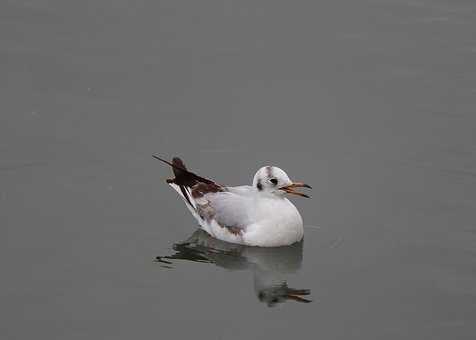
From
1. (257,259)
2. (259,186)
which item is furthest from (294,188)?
(257,259)

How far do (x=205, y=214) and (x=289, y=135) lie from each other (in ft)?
7.12

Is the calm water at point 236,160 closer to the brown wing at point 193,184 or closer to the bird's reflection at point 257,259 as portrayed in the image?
the bird's reflection at point 257,259

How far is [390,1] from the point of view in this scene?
16.7 meters

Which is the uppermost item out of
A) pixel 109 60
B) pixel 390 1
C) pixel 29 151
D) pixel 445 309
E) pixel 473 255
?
pixel 390 1

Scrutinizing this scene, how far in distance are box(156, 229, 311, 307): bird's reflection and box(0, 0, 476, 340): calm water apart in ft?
0.08

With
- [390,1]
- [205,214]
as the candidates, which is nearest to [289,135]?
[205,214]

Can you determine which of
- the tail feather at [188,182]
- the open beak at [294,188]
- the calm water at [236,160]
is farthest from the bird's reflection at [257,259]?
the open beak at [294,188]

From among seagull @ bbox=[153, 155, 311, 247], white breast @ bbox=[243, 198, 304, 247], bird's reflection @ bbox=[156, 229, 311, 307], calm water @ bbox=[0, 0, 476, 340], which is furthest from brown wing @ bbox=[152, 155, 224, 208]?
white breast @ bbox=[243, 198, 304, 247]

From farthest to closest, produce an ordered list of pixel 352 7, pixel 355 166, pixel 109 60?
pixel 352 7
pixel 109 60
pixel 355 166

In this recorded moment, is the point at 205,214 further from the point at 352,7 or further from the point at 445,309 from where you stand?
the point at 352,7

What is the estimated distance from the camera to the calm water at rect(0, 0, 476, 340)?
1056 centimetres

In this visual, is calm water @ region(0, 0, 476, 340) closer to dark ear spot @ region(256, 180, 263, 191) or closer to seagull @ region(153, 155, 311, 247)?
seagull @ region(153, 155, 311, 247)

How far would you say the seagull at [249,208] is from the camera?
11922 mm

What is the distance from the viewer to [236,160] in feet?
43.3
